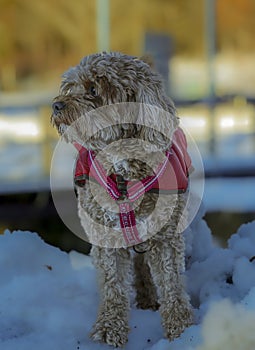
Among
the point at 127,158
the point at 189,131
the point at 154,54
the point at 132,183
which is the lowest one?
the point at 189,131

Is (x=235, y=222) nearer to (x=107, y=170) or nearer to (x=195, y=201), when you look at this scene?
(x=195, y=201)

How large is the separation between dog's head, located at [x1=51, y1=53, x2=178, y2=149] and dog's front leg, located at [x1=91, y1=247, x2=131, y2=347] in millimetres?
571

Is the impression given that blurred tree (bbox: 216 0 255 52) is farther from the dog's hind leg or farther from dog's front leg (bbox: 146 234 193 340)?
dog's front leg (bbox: 146 234 193 340)

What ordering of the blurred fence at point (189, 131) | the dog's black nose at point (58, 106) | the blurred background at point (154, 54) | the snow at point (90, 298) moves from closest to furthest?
the snow at point (90, 298), the dog's black nose at point (58, 106), the blurred fence at point (189, 131), the blurred background at point (154, 54)

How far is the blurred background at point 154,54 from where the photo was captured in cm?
1077

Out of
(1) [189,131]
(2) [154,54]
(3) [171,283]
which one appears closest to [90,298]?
(3) [171,283]

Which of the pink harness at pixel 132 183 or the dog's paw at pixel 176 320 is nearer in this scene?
the pink harness at pixel 132 183

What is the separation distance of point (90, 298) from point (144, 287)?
31 centimetres

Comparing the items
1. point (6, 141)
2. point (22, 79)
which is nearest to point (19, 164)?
point (6, 141)

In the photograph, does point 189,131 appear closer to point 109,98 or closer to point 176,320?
point 176,320

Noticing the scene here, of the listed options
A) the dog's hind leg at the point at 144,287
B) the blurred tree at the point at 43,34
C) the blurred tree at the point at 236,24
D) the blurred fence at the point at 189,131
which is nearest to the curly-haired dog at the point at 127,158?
the dog's hind leg at the point at 144,287

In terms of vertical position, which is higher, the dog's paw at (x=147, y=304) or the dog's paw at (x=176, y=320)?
the dog's paw at (x=176, y=320)

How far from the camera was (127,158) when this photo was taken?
3002 millimetres

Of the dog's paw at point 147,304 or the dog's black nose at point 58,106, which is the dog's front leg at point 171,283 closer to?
the dog's paw at point 147,304
